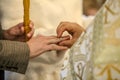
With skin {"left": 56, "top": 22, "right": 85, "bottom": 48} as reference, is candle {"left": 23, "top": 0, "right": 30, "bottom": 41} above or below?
above

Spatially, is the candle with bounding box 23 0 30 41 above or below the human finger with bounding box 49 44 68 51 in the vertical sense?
above

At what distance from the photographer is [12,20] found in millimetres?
1059

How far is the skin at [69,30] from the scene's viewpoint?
1017 mm

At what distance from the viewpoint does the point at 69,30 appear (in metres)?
1.06

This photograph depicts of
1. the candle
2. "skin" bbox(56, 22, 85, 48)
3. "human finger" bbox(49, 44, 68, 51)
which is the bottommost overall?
"human finger" bbox(49, 44, 68, 51)

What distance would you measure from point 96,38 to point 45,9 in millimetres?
478

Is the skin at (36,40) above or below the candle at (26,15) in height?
below

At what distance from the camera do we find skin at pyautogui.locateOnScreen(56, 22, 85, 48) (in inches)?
40.0

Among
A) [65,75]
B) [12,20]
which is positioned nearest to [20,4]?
[12,20]

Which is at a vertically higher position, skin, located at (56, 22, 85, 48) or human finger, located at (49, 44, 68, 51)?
skin, located at (56, 22, 85, 48)

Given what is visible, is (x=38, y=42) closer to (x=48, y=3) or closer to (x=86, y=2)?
(x=48, y=3)

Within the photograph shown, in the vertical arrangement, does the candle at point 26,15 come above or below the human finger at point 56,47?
above

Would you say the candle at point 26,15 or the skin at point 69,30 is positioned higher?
the candle at point 26,15

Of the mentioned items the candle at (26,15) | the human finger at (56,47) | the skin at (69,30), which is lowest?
the human finger at (56,47)
